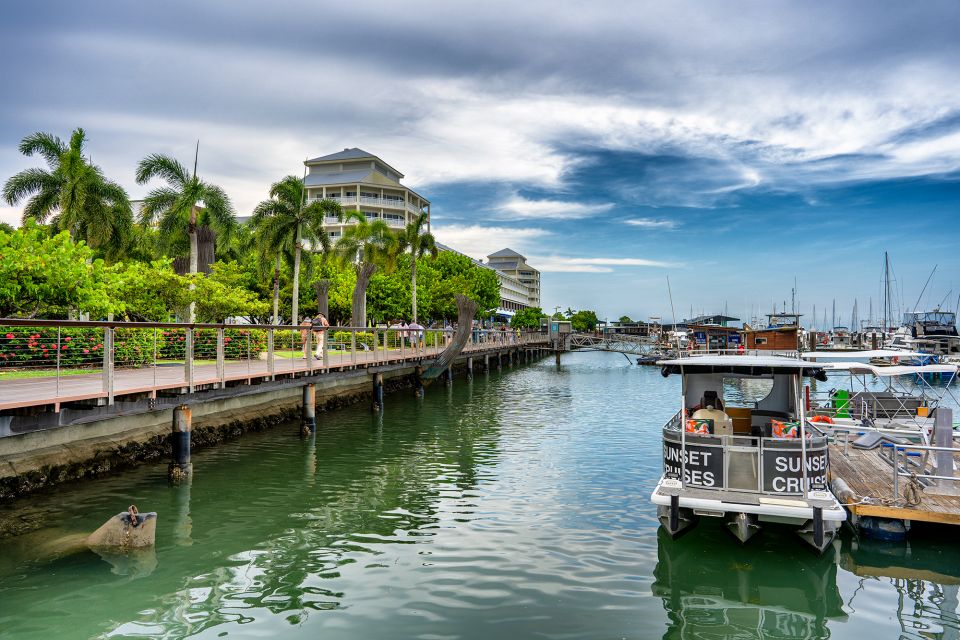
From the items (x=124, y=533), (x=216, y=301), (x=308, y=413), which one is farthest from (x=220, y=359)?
(x=216, y=301)

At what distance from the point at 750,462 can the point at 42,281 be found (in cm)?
2108

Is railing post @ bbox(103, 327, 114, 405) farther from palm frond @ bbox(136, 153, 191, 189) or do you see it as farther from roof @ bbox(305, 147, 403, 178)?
roof @ bbox(305, 147, 403, 178)

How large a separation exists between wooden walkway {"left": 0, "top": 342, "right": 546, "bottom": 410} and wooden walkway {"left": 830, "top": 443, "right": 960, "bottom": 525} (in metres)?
14.4

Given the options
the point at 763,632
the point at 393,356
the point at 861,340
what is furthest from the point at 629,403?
the point at 861,340

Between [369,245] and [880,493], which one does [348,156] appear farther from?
[880,493]

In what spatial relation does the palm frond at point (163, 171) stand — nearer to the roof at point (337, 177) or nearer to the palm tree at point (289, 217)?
the palm tree at point (289, 217)

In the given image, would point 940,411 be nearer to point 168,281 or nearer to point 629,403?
point 629,403

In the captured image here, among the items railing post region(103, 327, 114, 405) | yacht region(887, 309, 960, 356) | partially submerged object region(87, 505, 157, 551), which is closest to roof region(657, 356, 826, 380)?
partially submerged object region(87, 505, 157, 551)

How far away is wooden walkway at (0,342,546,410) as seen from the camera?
12.7 meters

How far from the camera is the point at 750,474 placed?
415 inches

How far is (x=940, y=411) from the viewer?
11.9 meters

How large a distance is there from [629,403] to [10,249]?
28.1 meters

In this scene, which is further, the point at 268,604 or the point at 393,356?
the point at 393,356

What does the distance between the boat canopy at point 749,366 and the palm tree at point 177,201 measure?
30.0 meters
